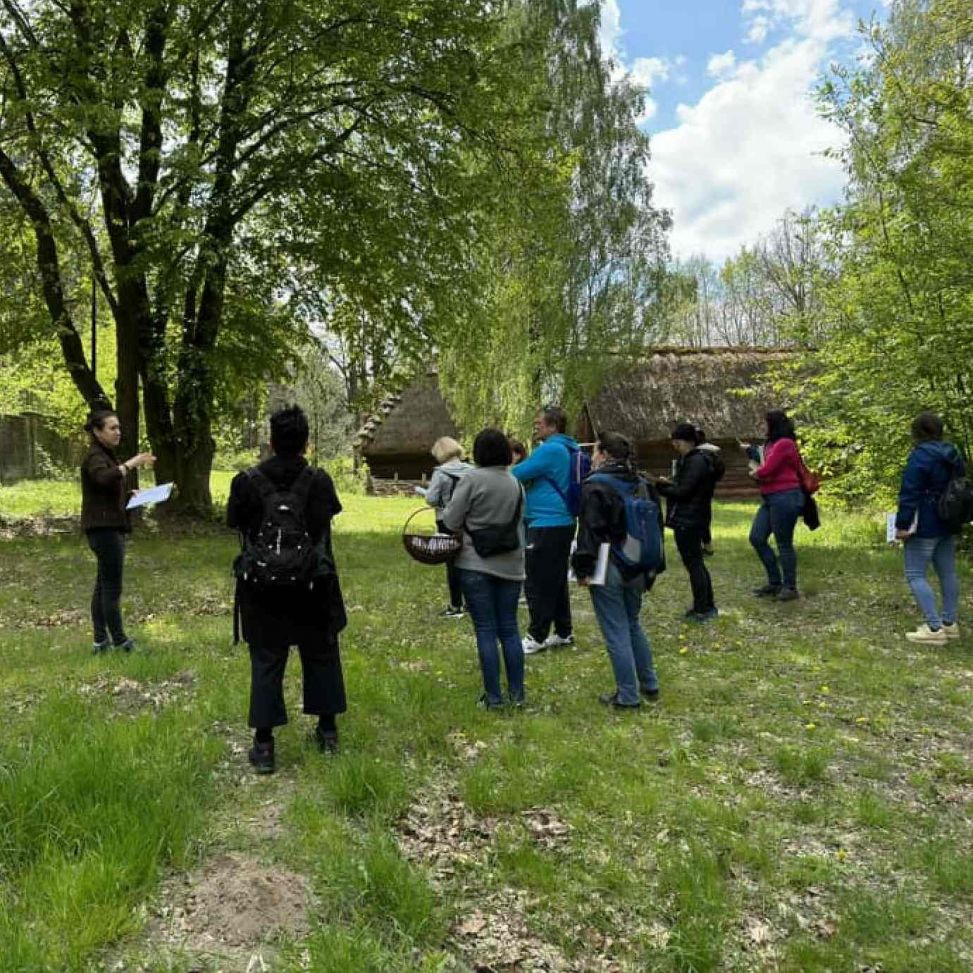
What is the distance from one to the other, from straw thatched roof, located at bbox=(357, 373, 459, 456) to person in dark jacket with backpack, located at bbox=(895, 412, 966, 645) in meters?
24.2

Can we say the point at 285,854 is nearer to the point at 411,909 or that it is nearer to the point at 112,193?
the point at 411,909

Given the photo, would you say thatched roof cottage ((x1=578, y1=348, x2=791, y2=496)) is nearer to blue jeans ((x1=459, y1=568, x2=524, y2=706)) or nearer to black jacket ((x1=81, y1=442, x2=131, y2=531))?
black jacket ((x1=81, y1=442, x2=131, y2=531))

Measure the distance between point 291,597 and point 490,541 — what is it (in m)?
1.39

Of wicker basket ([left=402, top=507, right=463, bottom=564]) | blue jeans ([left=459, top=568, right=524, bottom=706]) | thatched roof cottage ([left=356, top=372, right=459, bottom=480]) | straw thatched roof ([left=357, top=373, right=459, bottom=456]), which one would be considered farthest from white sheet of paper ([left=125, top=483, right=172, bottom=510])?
thatched roof cottage ([left=356, top=372, right=459, bottom=480])

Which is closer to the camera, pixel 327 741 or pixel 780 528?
pixel 327 741

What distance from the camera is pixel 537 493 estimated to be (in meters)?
6.41

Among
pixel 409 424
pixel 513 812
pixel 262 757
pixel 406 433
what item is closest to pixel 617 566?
pixel 513 812

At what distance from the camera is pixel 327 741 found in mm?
4352

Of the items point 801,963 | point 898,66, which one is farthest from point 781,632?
point 898,66

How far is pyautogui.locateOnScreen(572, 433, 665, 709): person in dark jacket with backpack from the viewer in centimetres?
497

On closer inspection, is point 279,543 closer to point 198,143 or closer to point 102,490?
point 102,490

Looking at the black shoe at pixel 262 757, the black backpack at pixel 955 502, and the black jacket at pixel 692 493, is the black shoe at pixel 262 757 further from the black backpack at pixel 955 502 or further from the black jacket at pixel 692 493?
the black backpack at pixel 955 502

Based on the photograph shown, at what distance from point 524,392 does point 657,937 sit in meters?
20.0

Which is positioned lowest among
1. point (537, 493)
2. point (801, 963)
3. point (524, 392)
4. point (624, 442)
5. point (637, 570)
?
point (801, 963)
